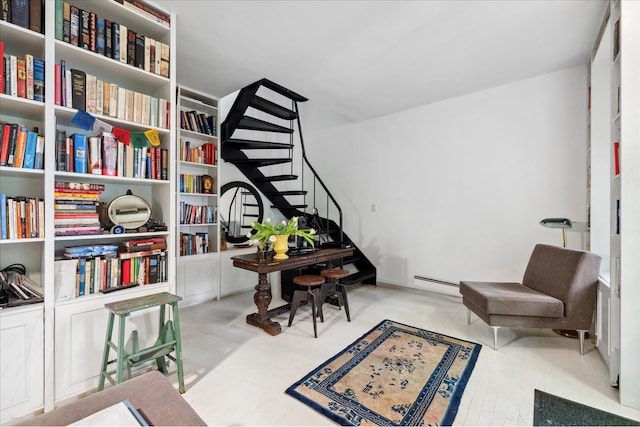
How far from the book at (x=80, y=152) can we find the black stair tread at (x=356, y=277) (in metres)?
3.02

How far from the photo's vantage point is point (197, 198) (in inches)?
148

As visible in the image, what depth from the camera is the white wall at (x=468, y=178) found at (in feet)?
10.2

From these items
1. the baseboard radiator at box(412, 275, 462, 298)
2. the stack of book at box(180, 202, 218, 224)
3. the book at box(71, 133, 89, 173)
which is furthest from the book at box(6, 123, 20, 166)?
the baseboard radiator at box(412, 275, 462, 298)

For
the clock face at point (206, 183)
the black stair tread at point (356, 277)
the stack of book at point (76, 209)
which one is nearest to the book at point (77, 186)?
the stack of book at point (76, 209)

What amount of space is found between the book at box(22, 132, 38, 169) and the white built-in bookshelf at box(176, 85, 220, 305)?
1533 mm

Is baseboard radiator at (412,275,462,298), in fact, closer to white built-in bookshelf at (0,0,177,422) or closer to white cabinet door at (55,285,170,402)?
white built-in bookshelf at (0,0,177,422)

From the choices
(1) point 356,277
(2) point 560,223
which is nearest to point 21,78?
(1) point 356,277

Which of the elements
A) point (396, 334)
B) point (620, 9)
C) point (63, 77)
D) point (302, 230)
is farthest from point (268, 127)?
point (620, 9)

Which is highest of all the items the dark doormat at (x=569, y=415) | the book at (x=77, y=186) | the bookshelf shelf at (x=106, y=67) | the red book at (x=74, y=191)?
the bookshelf shelf at (x=106, y=67)

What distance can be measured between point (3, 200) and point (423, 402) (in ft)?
8.80

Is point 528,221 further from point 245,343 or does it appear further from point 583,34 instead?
point 245,343

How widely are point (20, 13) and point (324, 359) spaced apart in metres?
2.92

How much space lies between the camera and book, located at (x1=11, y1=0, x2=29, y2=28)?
1.59 meters

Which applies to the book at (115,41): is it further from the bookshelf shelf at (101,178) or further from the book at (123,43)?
the bookshelf shelf at (101,178)
